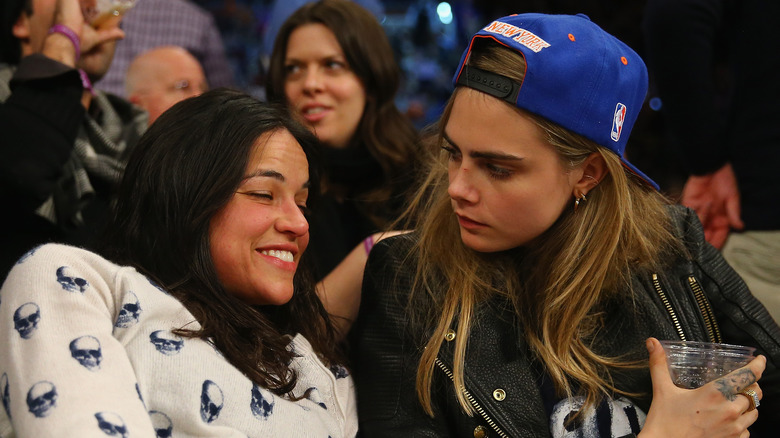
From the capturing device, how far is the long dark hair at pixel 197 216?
6.20 feet

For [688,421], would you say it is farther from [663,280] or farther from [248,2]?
[248,2]

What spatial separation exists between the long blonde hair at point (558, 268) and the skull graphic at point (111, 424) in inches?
29.2

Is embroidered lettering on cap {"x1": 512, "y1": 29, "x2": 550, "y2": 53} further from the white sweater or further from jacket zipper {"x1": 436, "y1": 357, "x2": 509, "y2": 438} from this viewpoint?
the white sweater

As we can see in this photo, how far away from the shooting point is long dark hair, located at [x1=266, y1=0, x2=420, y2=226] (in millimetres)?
3244

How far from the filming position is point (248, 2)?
5.43m

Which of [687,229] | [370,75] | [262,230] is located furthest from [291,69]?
[687,229]

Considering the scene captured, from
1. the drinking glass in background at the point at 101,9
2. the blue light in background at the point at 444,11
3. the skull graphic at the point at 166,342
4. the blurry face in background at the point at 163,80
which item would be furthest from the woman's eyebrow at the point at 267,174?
the blue light in background at the point at 444,11

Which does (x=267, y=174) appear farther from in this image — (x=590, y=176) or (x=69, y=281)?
(x=590, y=176)

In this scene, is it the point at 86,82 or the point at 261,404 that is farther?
the point at 86,82

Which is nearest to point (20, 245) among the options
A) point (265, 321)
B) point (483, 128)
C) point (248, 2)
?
point (265, 321)

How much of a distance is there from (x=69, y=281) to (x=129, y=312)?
0.46 ft

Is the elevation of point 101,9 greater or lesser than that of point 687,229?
greater

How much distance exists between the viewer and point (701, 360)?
1852 mm

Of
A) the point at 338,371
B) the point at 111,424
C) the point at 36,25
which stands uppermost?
the point at 36,25
